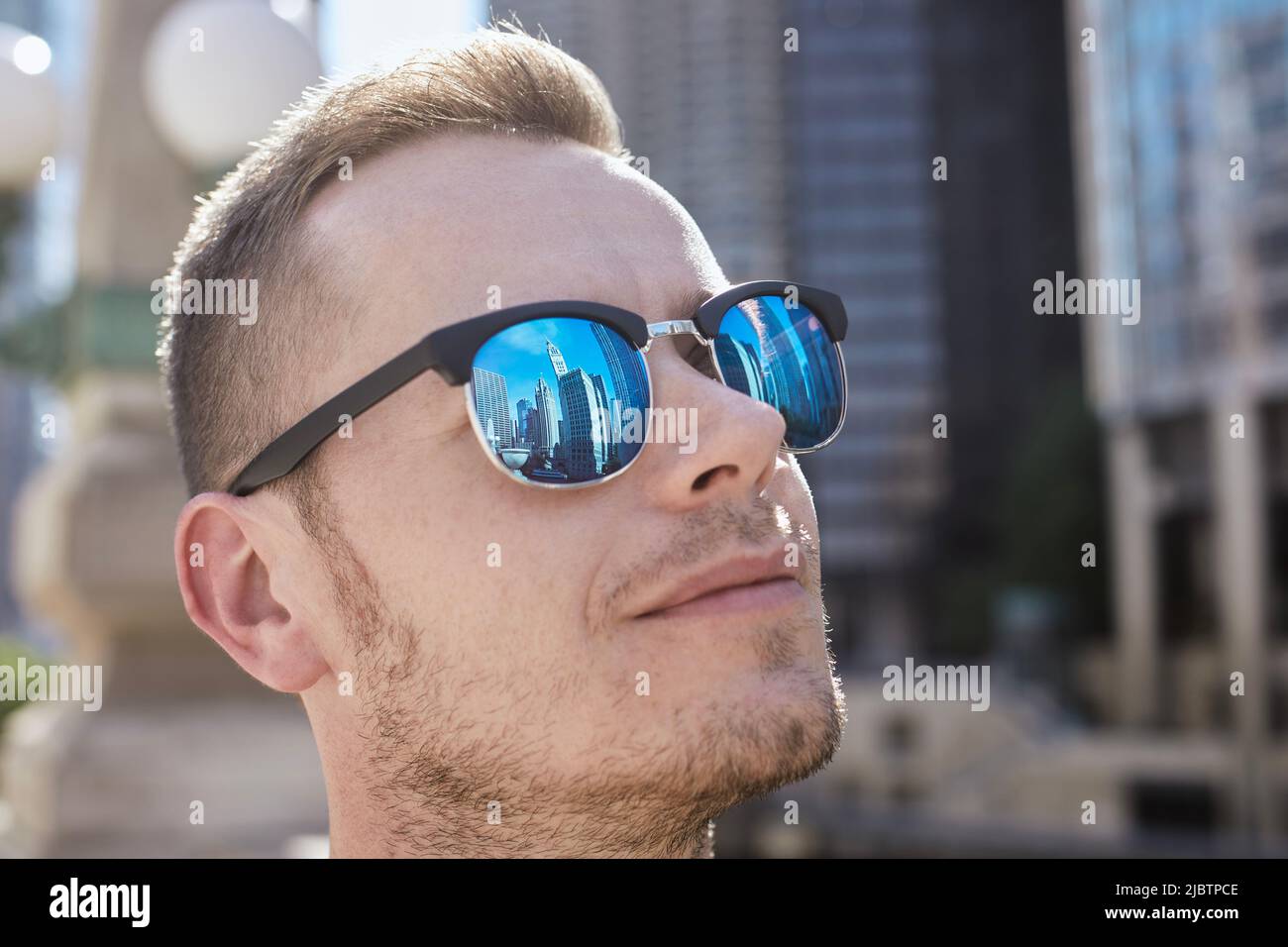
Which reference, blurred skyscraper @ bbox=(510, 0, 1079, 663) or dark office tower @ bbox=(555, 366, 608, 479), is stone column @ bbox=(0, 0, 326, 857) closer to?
dark office tower @ bbox=(555, 366, 608, 479)

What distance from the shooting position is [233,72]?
4230mm

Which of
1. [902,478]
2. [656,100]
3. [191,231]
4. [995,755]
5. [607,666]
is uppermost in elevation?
[656,100]

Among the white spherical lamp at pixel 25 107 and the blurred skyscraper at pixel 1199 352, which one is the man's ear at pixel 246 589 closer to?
the white spherical lamp at pixel 25 107

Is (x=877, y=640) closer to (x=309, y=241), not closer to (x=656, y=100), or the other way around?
(x=656, y=100)

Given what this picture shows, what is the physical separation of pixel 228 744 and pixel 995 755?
110 feet

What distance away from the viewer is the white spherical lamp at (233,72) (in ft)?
13.8

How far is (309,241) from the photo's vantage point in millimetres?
2369

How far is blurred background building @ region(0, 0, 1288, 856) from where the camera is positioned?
453cm

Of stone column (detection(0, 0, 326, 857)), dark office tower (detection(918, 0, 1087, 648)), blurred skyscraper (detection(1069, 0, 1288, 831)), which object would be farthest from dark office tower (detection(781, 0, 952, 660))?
stone column (detection(0, 0, 326, 857))

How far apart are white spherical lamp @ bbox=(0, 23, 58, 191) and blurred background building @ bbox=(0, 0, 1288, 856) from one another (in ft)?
0.64

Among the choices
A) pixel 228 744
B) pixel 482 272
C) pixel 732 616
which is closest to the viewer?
pixel 732 616

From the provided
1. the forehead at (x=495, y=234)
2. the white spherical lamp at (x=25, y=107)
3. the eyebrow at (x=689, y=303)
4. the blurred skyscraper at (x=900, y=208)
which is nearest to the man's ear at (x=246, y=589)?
the forehead at (x=495, y=234)

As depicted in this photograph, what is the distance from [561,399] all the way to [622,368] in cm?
12
